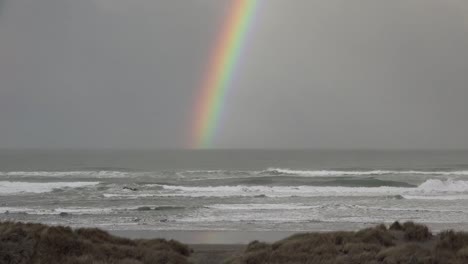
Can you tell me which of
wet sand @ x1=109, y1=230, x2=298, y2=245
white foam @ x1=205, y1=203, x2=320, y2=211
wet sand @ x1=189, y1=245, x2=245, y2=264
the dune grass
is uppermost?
the dune grass

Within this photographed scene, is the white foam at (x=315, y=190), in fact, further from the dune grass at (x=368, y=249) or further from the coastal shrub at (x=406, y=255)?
the coastal shrub at (x=406, y=255)

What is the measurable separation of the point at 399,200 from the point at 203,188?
1603 cm

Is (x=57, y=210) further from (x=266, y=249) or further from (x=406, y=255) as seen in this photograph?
(x=406, y=255)

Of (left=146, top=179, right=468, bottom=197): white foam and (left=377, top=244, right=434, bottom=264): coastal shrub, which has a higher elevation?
(left=377, top=244, right=434, bottom=264): coastal shrub

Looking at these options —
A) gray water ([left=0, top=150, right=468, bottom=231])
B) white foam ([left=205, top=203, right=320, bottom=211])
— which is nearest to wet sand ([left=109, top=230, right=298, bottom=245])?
gray water ([left=0, top=150, right=468, bottom=231])

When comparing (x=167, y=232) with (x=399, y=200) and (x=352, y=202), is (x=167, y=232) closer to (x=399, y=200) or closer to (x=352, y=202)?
(x=352, y=202)

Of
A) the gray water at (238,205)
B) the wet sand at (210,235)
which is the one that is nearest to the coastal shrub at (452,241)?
the wet sand at (210,235)

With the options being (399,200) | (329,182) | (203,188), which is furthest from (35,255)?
(329,182)

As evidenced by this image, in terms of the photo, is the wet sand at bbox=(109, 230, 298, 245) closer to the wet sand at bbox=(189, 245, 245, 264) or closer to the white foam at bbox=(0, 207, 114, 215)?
the wet sand at bbox=(189, 245, 245, 264)

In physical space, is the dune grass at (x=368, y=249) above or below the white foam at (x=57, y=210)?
above

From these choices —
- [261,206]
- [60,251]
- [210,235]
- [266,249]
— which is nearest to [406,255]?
[266,249]

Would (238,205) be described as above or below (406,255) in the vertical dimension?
below

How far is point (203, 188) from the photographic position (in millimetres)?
37156

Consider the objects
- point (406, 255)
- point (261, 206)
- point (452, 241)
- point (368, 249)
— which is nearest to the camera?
point (406, 255)
